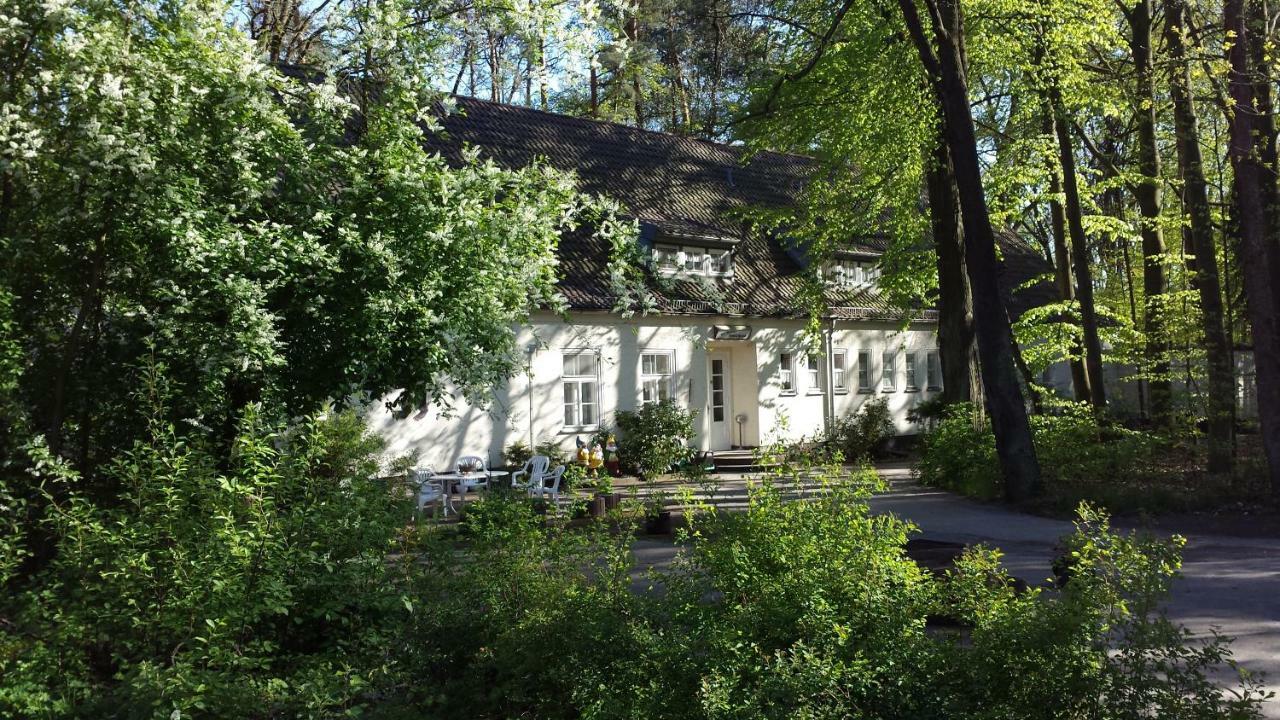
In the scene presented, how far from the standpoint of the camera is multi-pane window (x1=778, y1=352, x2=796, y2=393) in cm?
2744

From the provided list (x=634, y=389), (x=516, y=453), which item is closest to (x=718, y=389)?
(x=634, y=389)

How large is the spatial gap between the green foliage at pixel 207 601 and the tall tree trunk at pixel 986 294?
38.7 feet

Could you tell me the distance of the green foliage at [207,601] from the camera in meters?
4.62

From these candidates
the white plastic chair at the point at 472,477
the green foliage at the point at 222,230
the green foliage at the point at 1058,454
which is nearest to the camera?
the green foliage at the point at 222,230

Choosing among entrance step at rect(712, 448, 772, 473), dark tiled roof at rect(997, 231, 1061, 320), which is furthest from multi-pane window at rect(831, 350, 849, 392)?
dark tiled roof at rect(997, 231, 1061, 320)

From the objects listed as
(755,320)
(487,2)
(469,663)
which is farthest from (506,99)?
(469,663)

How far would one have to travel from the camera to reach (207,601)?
5.08 meters

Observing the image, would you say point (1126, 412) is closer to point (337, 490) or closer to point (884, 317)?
point (884, 317)

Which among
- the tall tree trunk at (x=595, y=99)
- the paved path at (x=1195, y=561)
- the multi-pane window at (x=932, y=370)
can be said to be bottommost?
the paved path at (x=1195, y=561)

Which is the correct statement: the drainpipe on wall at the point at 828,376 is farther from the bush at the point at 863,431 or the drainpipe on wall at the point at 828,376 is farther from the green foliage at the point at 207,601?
the green foliage at the point at 207,601

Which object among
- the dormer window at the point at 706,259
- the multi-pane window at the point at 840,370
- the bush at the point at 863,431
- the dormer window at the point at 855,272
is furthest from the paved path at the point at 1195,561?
the dormer window at the point at 855,272

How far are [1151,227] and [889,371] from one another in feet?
38.9

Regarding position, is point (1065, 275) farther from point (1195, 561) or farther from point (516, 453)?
point (1195, 561)

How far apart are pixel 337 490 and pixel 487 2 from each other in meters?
4.92
